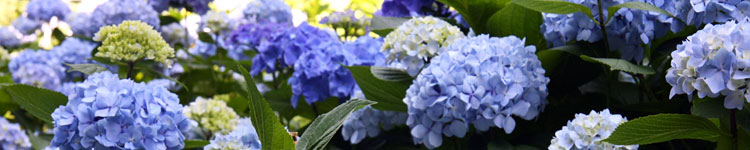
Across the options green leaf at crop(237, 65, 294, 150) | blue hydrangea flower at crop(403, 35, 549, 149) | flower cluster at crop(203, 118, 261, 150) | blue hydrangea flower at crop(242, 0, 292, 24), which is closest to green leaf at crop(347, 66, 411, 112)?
blue hydrangea flower at crop(403, 35, 549, 149)

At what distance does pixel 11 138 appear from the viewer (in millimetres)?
2568

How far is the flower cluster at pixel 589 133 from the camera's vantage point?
121 cm

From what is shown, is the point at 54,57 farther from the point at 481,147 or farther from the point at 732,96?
the point at 732,96

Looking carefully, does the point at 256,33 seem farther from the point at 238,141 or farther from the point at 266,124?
the point at 266,124

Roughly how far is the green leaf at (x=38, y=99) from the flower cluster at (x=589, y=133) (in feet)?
3.04

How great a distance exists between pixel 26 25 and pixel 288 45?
196cm

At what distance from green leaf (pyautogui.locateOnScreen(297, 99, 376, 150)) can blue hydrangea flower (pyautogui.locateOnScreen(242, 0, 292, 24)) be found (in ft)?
5.22

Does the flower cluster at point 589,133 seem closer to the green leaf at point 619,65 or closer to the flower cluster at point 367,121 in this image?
the green leaf at point 619,65

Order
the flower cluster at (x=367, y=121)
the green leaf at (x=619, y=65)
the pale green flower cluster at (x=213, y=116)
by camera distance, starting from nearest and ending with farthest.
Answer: the green leaf at (x=619, y=65), the flower cluster at (x=367, y=121), the pale green flower cluster at (x=213, y=116)

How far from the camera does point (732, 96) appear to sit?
3.38ft

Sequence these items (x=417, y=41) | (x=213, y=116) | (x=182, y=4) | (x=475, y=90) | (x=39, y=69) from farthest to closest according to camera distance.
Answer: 1. (x=39, y=69)
2. (x=182, y=4)
3. (x=213, y=116)
4. (x=417, y=41)
5. (x=475, y=90)

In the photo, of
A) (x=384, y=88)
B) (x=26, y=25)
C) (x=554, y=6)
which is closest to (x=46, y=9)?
(x=26, y=25)

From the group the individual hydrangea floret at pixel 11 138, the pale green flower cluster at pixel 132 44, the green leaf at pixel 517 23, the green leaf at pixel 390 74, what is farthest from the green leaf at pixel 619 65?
the individual hydrangea floret at pixel 11 138

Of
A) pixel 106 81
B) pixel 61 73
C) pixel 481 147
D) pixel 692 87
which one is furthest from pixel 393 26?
pixel 61 73
